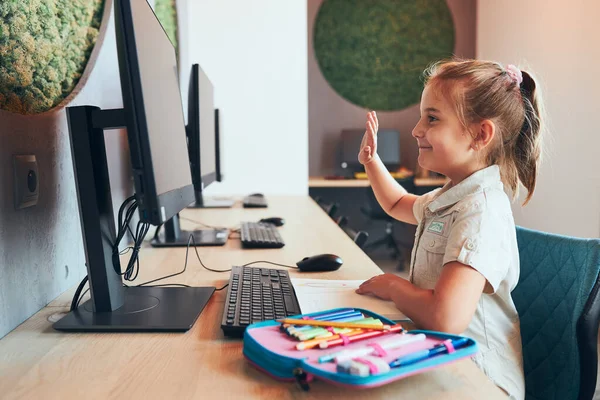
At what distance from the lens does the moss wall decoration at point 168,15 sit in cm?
260

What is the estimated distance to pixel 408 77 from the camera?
16.7 feet

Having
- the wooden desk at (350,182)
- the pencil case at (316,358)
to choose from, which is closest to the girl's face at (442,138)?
the pencil case at (316,358)

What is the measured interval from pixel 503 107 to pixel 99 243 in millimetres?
810

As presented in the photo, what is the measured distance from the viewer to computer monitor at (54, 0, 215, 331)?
2.48 feet

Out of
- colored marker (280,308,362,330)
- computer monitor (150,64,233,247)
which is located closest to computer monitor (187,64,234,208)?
computer monitor (150,64,233,247)

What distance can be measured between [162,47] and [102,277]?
A: 45cm

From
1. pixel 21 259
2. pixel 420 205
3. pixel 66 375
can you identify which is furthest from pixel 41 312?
pixel 420 205

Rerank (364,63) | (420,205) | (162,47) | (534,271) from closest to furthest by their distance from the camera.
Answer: (162,47)
(534,271)
(420,205)
(364,63)

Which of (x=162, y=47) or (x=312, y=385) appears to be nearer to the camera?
(x=312, y=385)

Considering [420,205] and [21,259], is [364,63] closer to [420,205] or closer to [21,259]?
[420,205]

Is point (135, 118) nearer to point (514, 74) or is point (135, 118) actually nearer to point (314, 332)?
point (314, 332)

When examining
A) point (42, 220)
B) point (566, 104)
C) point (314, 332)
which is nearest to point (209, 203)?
point (42, 220)

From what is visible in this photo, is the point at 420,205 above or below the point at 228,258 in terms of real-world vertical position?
above

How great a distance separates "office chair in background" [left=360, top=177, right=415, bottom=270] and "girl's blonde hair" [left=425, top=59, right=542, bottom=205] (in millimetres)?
3174
